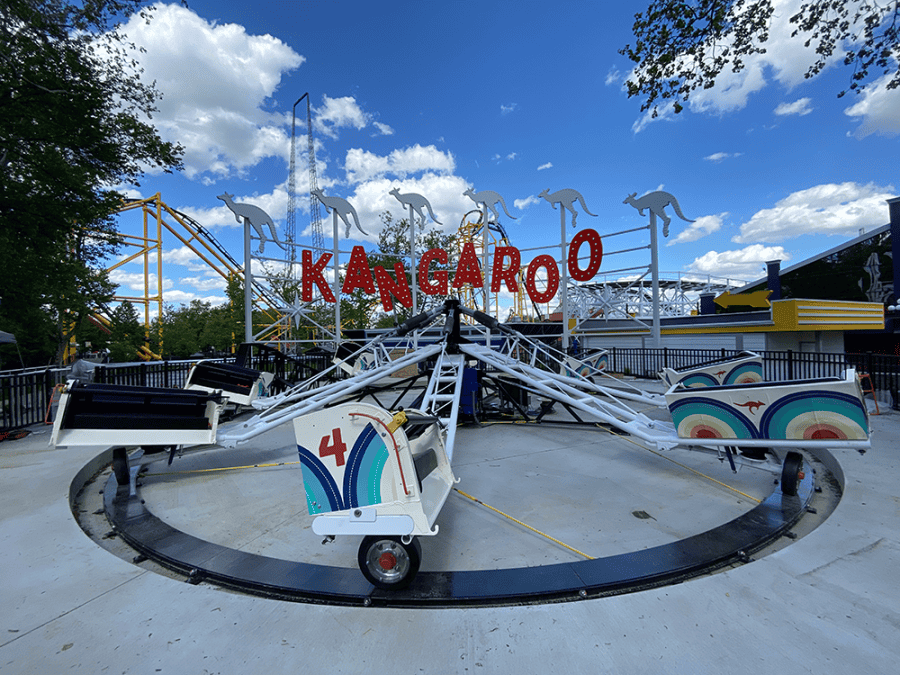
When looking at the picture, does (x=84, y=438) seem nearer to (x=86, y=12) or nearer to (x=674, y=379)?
(x=674, y=379)

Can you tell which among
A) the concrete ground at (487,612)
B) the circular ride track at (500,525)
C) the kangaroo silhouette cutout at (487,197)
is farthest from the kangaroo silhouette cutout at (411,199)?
the concrete ground at (487,612)

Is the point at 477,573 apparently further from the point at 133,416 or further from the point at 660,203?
the point at 660,203

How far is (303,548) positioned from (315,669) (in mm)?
1602

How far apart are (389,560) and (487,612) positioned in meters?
0.72

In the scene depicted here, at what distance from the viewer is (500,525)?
13.3 ft

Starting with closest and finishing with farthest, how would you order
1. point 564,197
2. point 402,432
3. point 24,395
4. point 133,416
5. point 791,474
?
point 402,432 < point 791,474 < point 133,416 < point 24,395 < point 564,197

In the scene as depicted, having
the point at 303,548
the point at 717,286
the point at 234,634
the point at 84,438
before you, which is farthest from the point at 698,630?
the point at 717,286

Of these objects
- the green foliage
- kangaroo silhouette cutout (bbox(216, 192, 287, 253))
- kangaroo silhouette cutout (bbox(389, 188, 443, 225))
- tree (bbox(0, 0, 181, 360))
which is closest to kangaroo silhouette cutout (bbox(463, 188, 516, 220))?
kangaroo silhouette cutout (bbox(389, 188, 443, 225))

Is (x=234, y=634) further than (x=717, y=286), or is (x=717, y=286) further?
(x=717, y=286)

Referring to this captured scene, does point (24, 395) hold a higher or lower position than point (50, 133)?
lower

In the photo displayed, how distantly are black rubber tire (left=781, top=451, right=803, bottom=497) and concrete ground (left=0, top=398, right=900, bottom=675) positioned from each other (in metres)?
0.47

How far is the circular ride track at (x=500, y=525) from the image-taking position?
119 inches

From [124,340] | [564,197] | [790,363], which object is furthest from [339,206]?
[124,340]

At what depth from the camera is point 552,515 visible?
14.0 feet
